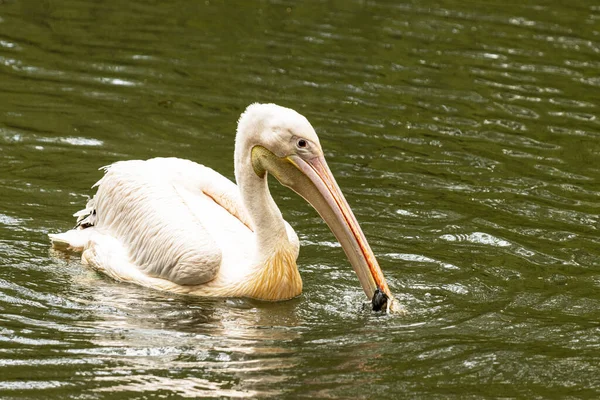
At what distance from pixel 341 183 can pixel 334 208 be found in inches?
88.2

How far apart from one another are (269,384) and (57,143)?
13.6ft

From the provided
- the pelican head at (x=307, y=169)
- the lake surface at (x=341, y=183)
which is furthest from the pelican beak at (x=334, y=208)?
the lake surface at (x=341, y=183)

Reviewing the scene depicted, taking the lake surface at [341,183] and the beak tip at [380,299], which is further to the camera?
the beak tip at [380,299]

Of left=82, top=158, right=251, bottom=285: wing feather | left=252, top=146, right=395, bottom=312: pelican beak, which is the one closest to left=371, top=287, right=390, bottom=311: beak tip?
left=252, top=146, right=395, bottom=312: pelican beak

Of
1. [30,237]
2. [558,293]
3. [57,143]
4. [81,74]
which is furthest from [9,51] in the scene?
[558,293]

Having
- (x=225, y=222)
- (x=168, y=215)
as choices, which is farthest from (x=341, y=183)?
(x=168, y=215)

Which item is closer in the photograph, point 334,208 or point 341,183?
point 334,208

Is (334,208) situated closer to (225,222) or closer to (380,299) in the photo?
(380,299)

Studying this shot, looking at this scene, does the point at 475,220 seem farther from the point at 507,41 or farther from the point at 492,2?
the point at 492,2

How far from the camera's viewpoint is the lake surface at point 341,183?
539 centimetres

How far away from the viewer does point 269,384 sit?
5.14m

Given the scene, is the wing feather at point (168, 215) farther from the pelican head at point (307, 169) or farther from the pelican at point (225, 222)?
the pelican head at point (307, 169)

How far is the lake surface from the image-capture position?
5.39 metres

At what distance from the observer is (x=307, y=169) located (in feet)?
20.1
